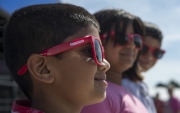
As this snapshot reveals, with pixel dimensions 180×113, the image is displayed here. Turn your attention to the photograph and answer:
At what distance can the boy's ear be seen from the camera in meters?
1.43

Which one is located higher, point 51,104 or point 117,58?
point 51,104

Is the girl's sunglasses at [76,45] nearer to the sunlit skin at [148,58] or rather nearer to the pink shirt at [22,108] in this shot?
the pink shirt at [22,108]

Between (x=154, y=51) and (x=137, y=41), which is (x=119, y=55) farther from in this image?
(x=154, y=51)

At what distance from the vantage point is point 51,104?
4.79ft

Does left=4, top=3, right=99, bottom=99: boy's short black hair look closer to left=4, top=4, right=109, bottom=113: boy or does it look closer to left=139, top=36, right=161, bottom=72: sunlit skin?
left=4, top=4, right=109, bottom=113: boy

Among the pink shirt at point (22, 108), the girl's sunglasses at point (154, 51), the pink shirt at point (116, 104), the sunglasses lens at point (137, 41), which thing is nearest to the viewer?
the pink shirt at point (22, 108)

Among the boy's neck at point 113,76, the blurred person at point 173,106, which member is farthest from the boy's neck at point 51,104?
the blurred person at point 173,106

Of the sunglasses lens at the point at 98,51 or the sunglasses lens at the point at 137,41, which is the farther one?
the sunglasses lens at the point at 137,41

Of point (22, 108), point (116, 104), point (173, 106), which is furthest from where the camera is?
point (173, 106)

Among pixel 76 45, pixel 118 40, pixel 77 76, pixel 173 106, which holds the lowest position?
pixel 173 106

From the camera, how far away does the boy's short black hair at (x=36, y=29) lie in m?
1.46

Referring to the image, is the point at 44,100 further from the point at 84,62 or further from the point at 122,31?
the point at 122,31

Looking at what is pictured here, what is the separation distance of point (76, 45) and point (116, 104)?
58cm

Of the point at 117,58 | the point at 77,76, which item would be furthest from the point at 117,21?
the point at 77,76
